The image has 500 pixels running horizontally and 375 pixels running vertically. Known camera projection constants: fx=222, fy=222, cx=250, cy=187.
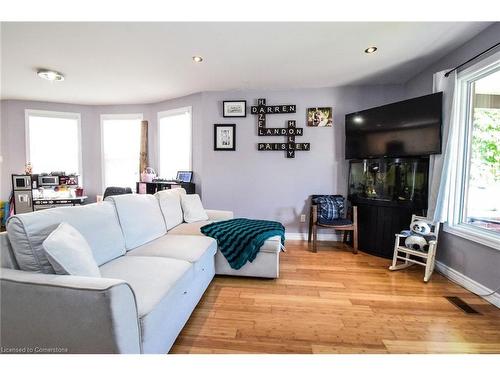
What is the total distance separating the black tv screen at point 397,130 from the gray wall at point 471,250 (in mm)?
443

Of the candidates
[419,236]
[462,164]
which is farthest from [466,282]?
[462,164]

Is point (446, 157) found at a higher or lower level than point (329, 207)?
higher

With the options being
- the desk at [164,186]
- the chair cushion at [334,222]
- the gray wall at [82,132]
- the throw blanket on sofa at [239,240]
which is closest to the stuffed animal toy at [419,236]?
the chair cushion at [334,222]

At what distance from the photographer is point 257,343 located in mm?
1419

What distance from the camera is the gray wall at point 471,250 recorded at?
1965 millimetres

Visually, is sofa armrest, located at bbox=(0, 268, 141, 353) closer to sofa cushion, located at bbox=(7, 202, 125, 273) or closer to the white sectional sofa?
the white sectional sofa

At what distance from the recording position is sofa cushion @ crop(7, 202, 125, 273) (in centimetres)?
112

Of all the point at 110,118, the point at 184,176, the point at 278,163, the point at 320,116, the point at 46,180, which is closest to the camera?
the point at 320,116

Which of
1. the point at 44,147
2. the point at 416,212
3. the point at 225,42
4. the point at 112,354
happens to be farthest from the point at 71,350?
the point at 44,147

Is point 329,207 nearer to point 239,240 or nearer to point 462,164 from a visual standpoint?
point 462,164

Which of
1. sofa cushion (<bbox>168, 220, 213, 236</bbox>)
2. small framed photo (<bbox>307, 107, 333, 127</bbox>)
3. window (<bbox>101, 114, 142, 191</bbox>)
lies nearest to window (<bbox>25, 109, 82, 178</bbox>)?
window (<bbox>101, 114, 142, 191</bbox>)

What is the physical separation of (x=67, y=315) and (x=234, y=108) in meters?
3.31

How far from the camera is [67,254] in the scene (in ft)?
3.59
